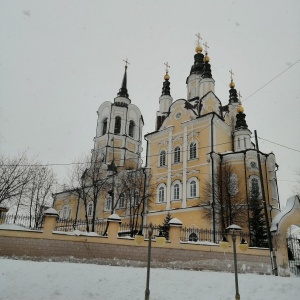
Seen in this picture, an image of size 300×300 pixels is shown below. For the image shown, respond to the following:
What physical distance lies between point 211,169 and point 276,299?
17053 millimetres

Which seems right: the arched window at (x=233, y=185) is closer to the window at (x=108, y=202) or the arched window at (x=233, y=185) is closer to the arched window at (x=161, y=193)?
the arched window at (x=161, y=193)

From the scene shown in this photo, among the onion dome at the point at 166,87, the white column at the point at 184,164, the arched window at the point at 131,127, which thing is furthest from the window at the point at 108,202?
the onion dome at the point at 166,87

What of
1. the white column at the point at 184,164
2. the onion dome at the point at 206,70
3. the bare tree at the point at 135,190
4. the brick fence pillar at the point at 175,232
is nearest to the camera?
the brick fence pillar at the point at 175,232

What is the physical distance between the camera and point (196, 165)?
26.6 meters

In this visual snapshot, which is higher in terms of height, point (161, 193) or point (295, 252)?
point (161, 193)

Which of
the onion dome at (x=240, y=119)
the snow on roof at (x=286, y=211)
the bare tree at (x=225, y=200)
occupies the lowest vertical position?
the snow on roof at (x=286, y=211)

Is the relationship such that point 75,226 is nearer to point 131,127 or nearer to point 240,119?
point 240,119

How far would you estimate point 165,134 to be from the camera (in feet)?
99.1

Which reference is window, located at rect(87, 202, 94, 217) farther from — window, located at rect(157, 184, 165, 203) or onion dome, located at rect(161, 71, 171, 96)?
onion dome, located at rect(161, 71, 171, 96)

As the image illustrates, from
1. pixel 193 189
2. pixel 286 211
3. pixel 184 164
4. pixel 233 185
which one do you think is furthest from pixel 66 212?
pixel 286 211

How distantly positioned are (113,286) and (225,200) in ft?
53.4

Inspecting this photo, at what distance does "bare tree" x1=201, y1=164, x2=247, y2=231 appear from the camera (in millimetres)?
22797

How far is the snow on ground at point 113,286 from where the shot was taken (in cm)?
767

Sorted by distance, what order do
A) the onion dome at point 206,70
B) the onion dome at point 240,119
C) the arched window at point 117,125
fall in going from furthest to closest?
1. the arched window at point 117,125
2. the onion dome at point 206,70
3. the onion dome at point 240,119
